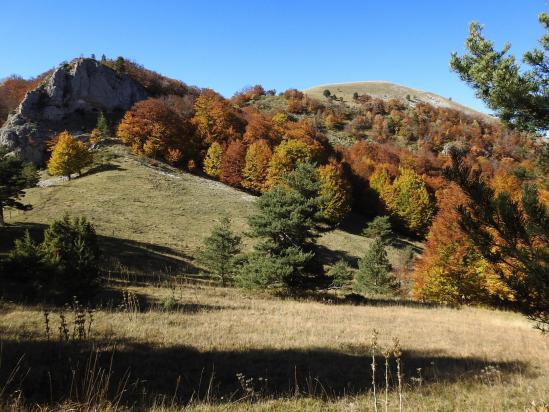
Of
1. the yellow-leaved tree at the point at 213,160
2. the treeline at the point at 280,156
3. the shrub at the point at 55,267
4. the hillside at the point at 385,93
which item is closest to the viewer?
the shrub at the point at 55,267

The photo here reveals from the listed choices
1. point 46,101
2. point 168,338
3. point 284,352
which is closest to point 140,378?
point 168,338

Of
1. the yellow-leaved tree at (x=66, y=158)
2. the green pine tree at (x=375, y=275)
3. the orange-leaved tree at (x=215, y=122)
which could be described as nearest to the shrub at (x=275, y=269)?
the green pine tree at (x=375, y=275)

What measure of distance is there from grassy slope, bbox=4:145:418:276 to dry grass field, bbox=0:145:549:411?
34.2 ft

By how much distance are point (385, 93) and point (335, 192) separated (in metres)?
103

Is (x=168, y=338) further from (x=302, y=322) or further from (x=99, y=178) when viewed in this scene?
(x=99, y=178)

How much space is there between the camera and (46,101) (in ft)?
205

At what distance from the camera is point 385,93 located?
470 ft

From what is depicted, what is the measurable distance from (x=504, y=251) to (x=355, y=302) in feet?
53.1

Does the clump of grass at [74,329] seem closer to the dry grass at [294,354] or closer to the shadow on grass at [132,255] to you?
the dry grass at [294,354]

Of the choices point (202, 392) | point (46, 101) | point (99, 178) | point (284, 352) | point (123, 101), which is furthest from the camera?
point (123, 101)

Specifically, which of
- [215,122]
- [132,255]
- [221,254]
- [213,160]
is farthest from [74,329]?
[215,122]

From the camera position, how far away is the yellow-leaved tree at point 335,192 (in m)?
54.5

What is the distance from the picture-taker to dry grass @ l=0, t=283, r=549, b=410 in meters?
5.60

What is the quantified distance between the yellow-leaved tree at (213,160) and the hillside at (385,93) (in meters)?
80.7
